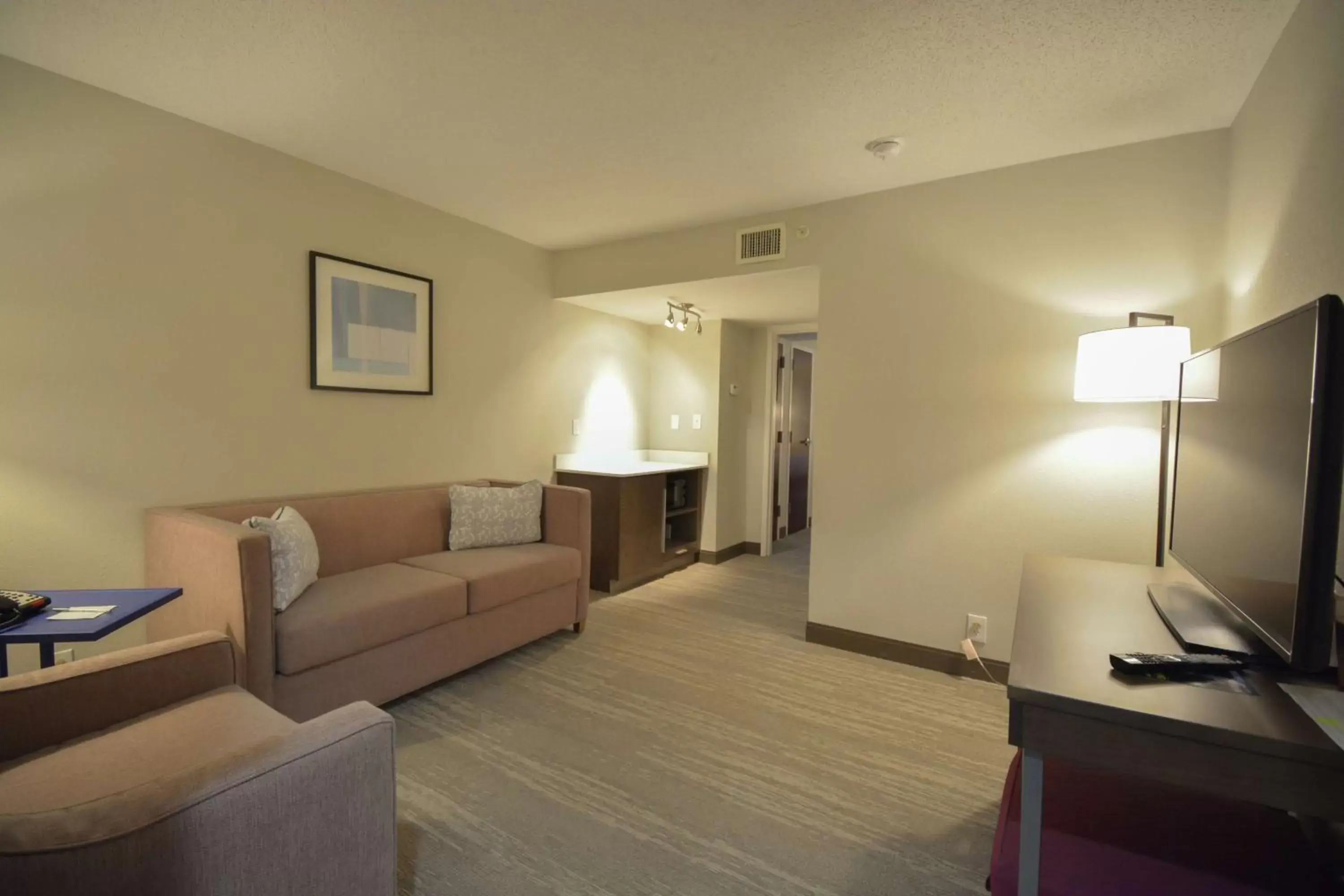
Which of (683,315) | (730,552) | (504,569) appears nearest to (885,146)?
(683,315)

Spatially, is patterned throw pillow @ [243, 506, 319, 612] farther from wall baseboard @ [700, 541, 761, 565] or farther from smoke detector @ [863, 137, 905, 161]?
wall baseboard @ [700, 541, 761, 565]

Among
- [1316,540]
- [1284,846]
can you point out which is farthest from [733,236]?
[1284,846]

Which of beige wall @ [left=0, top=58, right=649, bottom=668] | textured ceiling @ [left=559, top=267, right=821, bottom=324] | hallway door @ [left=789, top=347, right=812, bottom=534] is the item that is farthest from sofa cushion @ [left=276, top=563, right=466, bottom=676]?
hallway door @ [left=789, top=347, right=812, bottom=534]


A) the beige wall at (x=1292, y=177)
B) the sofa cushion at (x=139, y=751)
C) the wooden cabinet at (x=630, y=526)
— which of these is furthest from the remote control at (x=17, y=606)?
the beige wall at (x=1292, y=177)

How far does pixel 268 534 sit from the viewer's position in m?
2.02

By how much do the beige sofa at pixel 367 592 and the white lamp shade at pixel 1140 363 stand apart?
8.11 feet

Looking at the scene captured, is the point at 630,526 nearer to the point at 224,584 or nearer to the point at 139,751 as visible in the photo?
the point at 224,584

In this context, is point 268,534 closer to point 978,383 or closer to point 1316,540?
point 1316,540

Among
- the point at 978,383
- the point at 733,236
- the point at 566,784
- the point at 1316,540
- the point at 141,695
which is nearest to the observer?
the point at 1316,540

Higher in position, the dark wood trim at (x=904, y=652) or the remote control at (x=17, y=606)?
the remote control at (x=17, y=606)

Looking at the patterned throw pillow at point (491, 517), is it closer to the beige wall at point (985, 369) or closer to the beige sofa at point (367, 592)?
the beige sofa at point (367, 592)

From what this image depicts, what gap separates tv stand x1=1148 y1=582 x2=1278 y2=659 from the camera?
114cm

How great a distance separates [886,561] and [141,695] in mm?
2905

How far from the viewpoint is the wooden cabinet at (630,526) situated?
401cm
